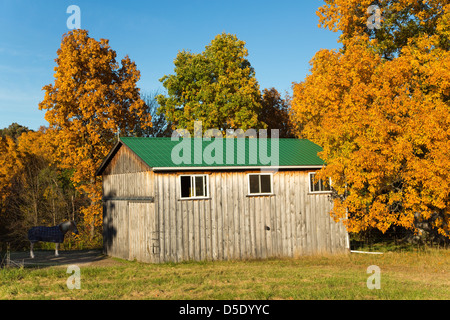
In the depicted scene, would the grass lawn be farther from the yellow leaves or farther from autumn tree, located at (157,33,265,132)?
autumn tree, located at (157,33,265,132)

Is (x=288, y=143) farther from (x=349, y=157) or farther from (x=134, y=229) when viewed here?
(x=134, y=229)

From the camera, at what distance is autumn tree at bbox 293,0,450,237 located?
18969 millimetres

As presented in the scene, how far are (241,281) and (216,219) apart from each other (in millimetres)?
6543

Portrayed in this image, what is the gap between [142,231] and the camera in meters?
21.1

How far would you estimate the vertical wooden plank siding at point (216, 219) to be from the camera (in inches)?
814

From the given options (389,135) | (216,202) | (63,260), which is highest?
(389,135)

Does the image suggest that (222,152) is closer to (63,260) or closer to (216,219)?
(216,219)

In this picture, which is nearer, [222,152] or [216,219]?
[216,219]

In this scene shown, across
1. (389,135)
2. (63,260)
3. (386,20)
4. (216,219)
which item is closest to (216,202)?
(216,219)

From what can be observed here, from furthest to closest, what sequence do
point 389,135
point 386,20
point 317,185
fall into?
point 386,20
point 317,185
point 389,135

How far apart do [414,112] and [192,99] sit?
90.2ft

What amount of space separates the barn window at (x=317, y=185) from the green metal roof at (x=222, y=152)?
2.37ft

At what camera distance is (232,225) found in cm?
2173

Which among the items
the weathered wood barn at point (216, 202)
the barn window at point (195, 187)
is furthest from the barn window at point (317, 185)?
the barn window at point (195, 187)
